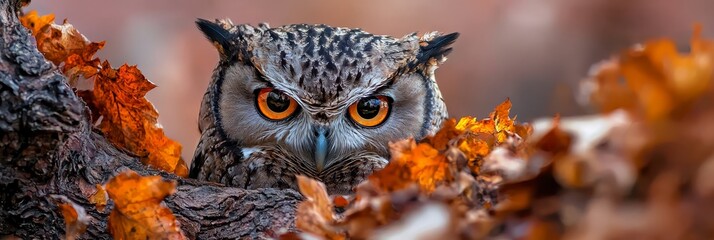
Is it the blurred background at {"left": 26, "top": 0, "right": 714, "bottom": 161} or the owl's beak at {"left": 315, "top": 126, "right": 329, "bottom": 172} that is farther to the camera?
the blurred background at {"left": 26, "top": 0, "right": 714, "bottom": 161}

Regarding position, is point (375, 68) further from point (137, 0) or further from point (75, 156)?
point (137, 0)

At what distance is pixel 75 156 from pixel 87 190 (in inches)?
2.5

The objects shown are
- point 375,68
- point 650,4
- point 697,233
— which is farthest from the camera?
point 650,4

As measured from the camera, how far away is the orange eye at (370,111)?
2.15 m

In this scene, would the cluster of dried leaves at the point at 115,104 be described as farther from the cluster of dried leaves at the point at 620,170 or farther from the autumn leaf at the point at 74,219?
the cluster of dried leaves at the point at 620,170

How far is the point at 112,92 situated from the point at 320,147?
55cm

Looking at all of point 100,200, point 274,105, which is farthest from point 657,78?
point 274,105

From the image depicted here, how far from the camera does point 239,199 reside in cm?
158

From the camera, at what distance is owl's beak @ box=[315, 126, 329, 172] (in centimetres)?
210

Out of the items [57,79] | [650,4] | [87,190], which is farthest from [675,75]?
[650,4]

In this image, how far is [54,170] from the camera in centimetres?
139

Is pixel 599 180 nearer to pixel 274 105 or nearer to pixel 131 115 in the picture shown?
pixel 131 115

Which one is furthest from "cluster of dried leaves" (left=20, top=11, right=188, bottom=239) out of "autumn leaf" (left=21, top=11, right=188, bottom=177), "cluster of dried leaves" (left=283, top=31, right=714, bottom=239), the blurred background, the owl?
the blurred background

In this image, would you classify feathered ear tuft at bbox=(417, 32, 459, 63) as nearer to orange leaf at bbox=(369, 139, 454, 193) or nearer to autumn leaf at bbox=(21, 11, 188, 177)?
autumn leaf at bbox=(21, 11, 188, 177)
